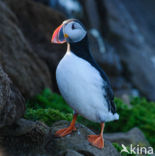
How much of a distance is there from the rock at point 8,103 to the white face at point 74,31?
83cm

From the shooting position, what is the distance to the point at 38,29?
339 inches

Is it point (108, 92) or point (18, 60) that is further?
point (18, 60)

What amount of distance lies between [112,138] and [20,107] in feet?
7.56

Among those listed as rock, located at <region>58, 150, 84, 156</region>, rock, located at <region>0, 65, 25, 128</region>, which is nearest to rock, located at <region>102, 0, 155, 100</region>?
rock, located at <region>58, 150, 84, 156</region>

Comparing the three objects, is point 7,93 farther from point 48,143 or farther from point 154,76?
point 154,76

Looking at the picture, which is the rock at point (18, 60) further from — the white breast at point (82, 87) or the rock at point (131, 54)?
the rock at point (131, 54)

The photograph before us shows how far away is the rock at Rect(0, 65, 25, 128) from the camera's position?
2709 mm

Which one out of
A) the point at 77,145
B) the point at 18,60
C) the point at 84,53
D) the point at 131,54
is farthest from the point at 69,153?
the point at 131,54

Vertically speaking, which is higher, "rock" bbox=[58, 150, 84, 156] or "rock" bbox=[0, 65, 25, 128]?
"rock" bbox=[0, 65, 25, 128]

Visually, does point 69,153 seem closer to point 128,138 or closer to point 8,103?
point 8,103

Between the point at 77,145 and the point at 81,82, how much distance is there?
692mm

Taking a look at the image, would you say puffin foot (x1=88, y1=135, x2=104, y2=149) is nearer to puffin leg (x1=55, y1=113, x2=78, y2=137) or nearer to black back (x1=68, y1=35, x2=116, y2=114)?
puffin leg (x1=55, y1=113, x2=78, y2=137)

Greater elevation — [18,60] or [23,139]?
[23,139]

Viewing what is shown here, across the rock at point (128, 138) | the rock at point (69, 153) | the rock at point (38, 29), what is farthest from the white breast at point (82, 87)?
the rock at point (38, 29)
